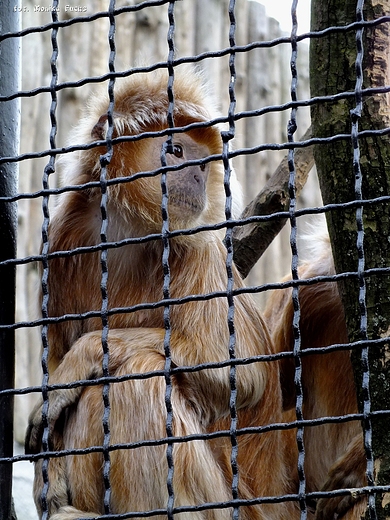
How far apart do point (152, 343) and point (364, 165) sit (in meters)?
1.14

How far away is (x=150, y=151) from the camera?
387cm

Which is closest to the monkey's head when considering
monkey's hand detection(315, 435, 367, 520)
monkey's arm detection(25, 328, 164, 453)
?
monkey's arm detection(25, 328, 164, 453)

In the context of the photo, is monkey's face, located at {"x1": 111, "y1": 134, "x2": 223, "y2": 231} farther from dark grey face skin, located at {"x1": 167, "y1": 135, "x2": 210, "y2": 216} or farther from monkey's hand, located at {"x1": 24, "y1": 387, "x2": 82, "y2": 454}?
monkey's hand, located at {"x1": 24, "y1": 387, "x2": 82, "y2": 454}

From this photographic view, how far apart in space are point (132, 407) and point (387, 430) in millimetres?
970

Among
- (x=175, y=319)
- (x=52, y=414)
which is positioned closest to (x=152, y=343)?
(x=175, y=319)

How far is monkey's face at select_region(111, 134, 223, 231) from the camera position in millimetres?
3664

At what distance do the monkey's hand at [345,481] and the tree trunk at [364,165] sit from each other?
0.48 m

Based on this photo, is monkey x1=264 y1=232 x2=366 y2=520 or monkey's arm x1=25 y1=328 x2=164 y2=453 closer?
monkey's arm x1=25 y1=328 x2=164 y2=453

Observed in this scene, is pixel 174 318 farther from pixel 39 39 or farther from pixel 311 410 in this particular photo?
pixel 39 39

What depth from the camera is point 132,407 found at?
3209 millimetres

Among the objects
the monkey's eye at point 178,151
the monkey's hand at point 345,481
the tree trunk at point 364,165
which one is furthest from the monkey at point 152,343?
the tree trunk at point 364,165

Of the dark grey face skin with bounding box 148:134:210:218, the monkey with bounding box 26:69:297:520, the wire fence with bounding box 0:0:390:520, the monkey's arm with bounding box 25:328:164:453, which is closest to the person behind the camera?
the wire fence with bounding box 0:0:390:520

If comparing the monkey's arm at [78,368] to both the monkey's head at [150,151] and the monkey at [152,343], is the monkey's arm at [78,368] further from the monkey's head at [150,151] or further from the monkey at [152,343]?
the monkey's head at [150,151]

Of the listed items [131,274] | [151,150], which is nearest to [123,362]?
[131,274]
